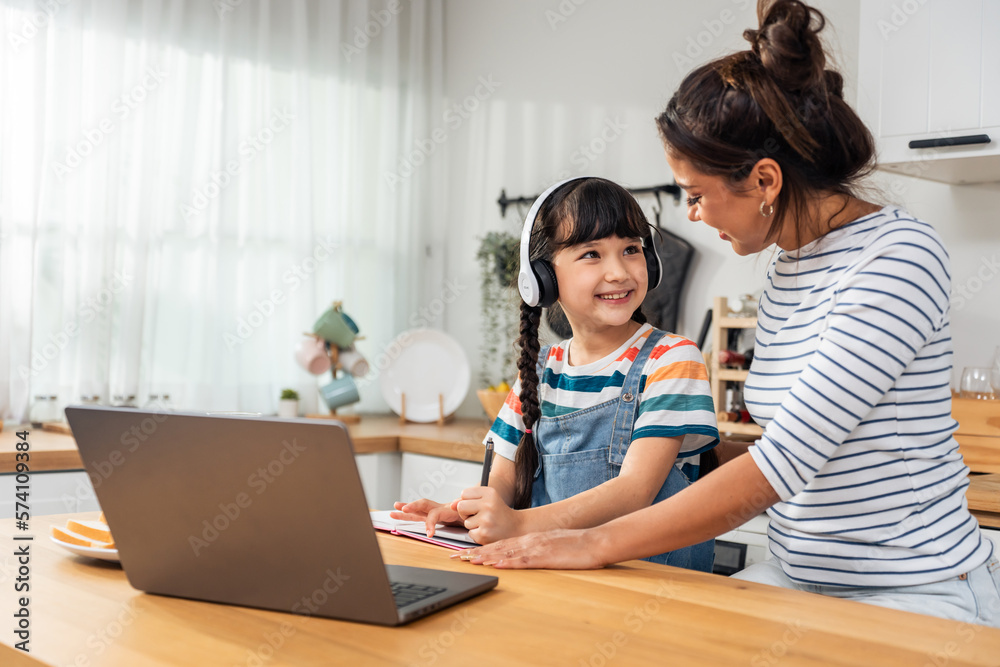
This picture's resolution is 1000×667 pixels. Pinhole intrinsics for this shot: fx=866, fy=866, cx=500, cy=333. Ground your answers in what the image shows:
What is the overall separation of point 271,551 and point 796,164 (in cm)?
71

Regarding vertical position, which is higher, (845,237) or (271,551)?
(845,237)

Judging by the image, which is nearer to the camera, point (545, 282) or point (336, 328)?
point (545, 282)

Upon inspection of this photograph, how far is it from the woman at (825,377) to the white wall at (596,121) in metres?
1.28

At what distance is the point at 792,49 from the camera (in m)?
0.94

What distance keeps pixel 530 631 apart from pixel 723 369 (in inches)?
69.8

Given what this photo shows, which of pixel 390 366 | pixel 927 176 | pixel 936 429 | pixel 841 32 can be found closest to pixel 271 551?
pixel 936 429

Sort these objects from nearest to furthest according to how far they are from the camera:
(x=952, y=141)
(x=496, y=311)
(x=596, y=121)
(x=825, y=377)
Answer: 1. (x=825, y=377)
2. (x=952, y=141)
3. (x=596, y=121)
4. (x=496, y=311)

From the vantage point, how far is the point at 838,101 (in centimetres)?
99

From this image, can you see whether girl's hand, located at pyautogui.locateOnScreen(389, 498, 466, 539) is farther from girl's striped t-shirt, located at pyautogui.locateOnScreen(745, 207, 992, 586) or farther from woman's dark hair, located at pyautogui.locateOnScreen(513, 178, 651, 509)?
girl's striped t-shirt, located at pyautogui.locateOnScreen(745, 207, 992, 586)

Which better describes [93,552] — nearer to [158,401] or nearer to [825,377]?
[825,377]

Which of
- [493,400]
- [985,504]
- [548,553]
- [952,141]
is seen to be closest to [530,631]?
[548,553]

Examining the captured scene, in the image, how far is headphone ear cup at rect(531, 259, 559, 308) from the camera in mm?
1333

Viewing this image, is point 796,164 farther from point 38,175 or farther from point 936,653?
point 38,175

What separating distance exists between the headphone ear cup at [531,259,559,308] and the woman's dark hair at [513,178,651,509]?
0.02 meters
